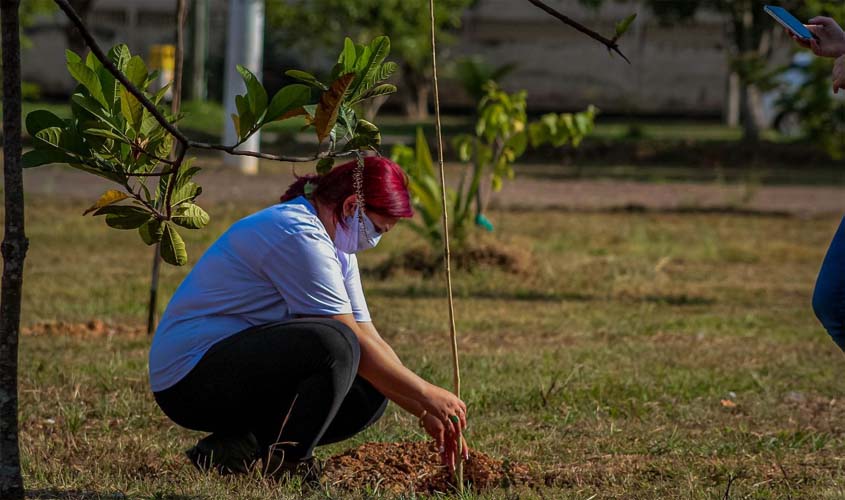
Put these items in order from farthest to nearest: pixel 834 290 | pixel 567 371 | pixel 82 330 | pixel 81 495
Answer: pixel 82 330, pixel 567 371, pixel 81 495, pixel 834 290

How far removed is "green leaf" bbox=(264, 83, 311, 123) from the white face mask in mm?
923

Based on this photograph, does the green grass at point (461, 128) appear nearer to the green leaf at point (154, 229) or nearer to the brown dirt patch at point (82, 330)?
the brown dirt patch at point (82, 330)

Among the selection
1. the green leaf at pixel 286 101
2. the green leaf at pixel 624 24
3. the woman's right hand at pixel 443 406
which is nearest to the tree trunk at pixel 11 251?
the green leaf at pixel 286 101

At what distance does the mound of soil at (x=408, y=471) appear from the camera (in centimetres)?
421

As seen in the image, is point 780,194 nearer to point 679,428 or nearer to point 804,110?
point 804,110

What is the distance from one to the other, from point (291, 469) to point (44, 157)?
148 centimetres

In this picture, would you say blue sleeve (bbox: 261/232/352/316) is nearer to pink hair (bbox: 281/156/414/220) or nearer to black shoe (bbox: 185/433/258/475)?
pink hair (bbox: 281/156/414/220)

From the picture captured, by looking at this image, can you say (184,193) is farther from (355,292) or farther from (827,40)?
(827,40)

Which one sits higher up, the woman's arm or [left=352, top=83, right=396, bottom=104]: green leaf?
[left=352, top=83, right=396, bottom=104]: green leaf

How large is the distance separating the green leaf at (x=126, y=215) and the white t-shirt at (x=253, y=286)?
766 millimetres

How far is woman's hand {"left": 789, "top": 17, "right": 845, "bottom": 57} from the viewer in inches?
146

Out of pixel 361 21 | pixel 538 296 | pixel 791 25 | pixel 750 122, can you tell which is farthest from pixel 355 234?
pixel 361 21

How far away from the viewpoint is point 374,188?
398cm

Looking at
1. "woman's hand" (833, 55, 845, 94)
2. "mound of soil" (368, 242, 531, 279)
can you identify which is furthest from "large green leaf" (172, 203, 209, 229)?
"mound of soil" (368, 242, 531, 279)
